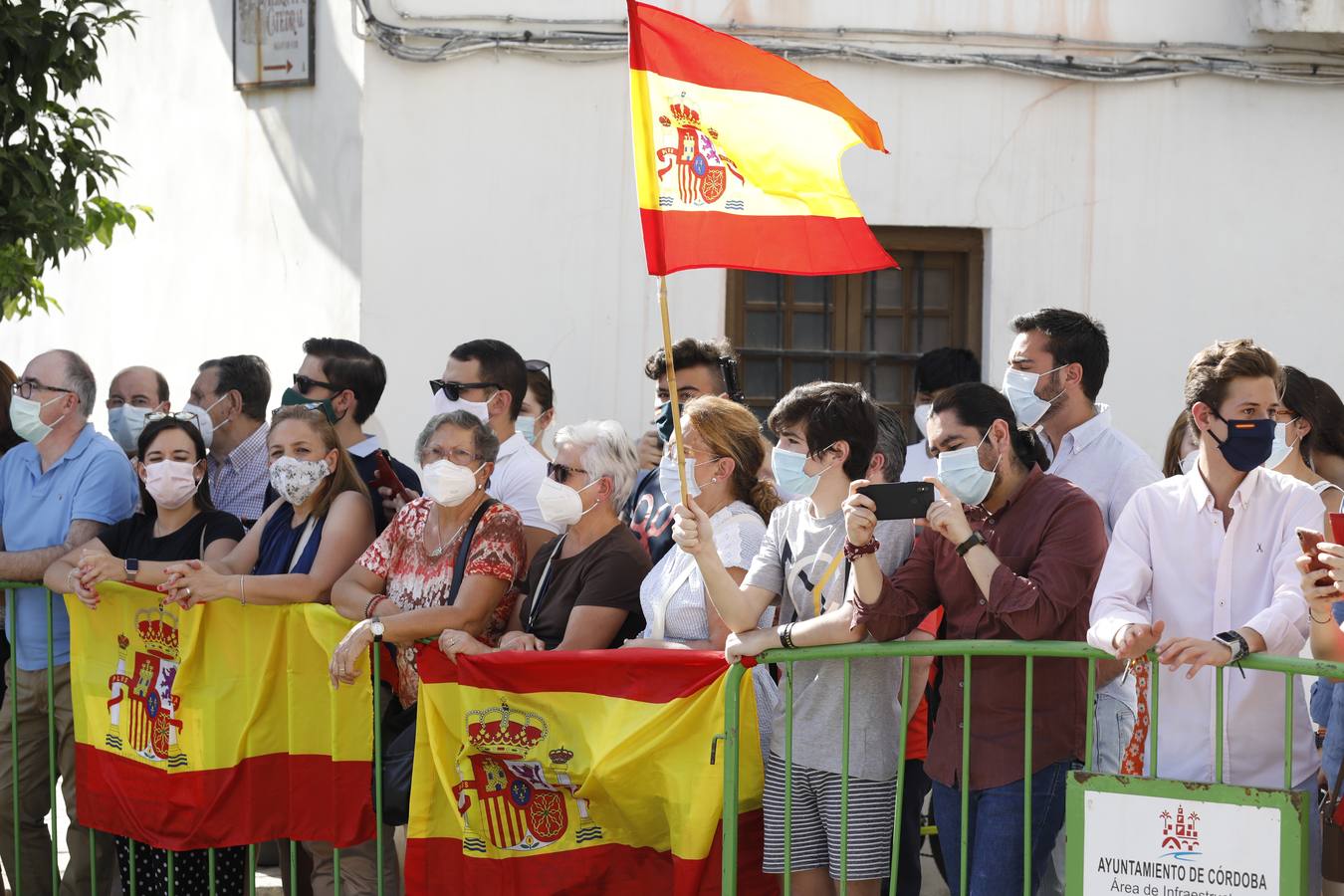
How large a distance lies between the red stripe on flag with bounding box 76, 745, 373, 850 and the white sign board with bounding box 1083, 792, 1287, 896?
2.52 meters

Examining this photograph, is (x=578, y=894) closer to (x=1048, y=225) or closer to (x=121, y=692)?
(x=121, y=692)

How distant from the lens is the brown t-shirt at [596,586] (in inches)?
219

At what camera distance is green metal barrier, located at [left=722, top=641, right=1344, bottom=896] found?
14.3ft

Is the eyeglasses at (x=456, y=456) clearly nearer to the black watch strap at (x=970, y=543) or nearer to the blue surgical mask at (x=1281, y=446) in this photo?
the black watch strap at (x=970, y=543)

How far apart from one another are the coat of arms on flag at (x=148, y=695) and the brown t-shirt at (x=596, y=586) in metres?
1.36

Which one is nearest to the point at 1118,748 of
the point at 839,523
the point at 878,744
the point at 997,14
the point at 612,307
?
the point at 878,744

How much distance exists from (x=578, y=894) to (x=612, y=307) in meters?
5.38

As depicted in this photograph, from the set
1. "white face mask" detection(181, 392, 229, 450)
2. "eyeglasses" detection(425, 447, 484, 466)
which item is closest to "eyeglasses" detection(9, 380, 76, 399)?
"white face mask" detection(181, 392, 229, 450)

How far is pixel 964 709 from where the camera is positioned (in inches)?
186

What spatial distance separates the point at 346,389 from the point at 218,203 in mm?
4960

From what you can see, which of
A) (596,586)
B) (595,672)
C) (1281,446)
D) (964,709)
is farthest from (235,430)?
(1281,446)

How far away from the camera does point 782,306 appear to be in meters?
10.6

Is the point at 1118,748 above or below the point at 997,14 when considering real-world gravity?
below

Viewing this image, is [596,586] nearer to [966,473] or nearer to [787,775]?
[787,775]
